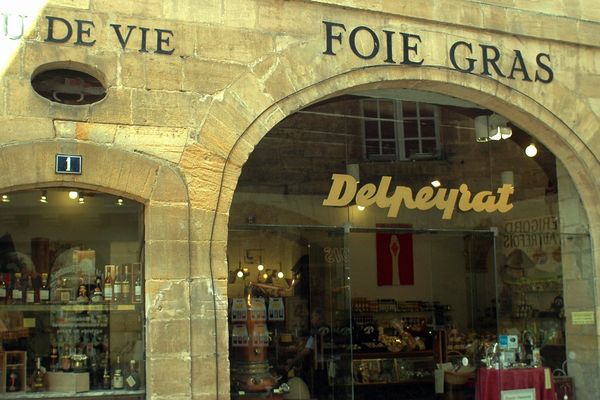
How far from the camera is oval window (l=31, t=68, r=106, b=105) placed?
6317 millimetres

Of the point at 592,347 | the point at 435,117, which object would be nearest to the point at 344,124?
the point at 435,117

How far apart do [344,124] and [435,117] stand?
3.46ft

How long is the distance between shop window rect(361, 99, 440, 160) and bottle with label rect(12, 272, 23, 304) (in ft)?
11.6

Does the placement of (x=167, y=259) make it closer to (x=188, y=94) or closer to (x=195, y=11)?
(x=188, y=94)

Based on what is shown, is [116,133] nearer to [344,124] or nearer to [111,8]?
[111,8]

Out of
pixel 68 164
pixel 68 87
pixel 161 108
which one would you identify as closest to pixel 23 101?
pixel 68 87

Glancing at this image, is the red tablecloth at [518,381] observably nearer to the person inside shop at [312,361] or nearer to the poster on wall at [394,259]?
the person inside shop at [312,361]

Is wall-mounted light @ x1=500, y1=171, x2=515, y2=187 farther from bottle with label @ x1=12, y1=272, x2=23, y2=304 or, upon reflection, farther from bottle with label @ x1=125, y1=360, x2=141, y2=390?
bottle with label @ x1=12, y1=272, x2=23, y2=304

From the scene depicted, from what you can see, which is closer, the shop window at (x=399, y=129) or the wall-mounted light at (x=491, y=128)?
the shop window at (x=399, y=129)

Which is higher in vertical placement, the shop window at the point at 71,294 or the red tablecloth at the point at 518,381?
the shop window at the point at 71,294

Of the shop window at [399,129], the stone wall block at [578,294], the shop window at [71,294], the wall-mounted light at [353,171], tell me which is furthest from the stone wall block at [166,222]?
the stone wall block at [578,294]

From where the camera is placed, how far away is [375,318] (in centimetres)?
1091

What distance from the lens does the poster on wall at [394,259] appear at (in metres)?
9.85

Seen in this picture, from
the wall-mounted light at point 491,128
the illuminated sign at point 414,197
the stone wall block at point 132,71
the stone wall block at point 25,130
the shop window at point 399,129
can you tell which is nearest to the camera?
the stone wall block at point 25,130
